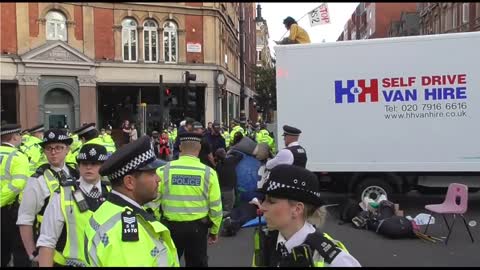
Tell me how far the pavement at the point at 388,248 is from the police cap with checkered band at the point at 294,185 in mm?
4838

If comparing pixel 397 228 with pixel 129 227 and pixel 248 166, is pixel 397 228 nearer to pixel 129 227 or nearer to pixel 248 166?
pixel 248 166

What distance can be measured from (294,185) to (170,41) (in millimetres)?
31818

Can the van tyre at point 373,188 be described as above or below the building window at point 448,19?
below

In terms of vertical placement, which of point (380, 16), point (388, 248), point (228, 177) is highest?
point (380, 16)

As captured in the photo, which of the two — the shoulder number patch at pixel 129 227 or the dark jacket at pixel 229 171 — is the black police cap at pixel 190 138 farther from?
the shoulder number patch at pixel 129 227

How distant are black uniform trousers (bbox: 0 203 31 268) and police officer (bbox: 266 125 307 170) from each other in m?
3.38

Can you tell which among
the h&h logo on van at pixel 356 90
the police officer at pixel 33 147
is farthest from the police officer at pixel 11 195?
the h&h logo on van at pixel 356 90

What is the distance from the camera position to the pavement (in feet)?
23.3

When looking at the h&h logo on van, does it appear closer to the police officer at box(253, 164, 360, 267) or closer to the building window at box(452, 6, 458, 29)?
the police officer at box(253, 164, 360, 267)

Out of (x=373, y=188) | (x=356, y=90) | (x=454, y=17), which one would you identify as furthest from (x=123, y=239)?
(x=454, y=17)

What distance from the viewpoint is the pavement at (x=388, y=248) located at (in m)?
7.10

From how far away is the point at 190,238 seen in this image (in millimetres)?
5094

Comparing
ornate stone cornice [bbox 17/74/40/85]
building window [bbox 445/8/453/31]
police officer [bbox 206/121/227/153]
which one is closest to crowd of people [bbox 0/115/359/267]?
police officer [bbox 206/121/227/153]

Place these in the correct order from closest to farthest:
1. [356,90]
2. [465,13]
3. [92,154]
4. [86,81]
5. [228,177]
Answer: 1. [92,154]
2. [228,177]
3. [356,90]
4. [86,81]
5. [465,13]
